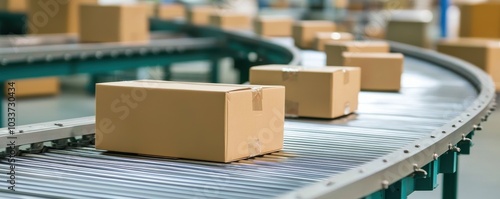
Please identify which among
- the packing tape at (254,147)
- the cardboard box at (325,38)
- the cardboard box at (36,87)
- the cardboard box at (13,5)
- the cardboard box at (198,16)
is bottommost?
the cardboard box at (36,87)

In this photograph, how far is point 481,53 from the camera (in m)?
10.1

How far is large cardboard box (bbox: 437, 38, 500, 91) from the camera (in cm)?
991

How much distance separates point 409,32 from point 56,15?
580 cm

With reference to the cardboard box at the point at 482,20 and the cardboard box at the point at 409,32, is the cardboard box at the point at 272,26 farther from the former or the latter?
the cardboard box at the point at 482,20

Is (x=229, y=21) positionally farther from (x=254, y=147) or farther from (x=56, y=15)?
(x=254, y=147)

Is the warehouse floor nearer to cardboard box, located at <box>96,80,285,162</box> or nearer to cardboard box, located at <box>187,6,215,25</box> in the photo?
cardboard box, located at <box>187,6,215,25</box>

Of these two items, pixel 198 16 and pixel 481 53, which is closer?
pixel 481 53

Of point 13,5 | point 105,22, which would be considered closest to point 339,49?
point 105,22

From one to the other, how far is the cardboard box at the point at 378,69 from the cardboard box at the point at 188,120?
2.61 meters

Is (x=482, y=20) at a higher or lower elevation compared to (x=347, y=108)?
higher

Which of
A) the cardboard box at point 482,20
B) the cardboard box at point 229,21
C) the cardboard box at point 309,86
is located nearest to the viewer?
the cardboard box at point 309,86

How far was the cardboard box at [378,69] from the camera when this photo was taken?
6211 mm

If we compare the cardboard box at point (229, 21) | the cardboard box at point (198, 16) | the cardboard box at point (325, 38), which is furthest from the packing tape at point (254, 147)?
the cardboard box at point (198, 16)

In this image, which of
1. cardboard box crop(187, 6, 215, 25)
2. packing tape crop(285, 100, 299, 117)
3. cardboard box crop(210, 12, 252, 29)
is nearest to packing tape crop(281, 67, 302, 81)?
packing tape crop(285, 100, 299, 117)
